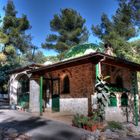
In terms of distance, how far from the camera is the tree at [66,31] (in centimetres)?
3359

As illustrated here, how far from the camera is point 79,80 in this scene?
15352 millimetres

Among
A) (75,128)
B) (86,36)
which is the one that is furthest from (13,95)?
(86,36)

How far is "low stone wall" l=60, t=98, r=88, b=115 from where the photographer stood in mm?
14586

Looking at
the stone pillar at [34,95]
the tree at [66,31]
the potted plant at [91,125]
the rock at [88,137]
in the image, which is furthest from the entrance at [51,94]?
the tree at [66,31]

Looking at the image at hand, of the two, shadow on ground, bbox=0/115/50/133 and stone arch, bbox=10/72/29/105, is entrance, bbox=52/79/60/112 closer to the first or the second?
stone arch, bbox=10/72/29/105

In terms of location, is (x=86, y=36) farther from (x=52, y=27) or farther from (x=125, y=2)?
(x=125, y=2)

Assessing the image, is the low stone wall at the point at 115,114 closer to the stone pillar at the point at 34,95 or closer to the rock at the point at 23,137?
the rock at the point at 23,137

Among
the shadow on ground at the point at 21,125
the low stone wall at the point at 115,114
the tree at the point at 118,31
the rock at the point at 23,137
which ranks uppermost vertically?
the tree at the point at 118,31

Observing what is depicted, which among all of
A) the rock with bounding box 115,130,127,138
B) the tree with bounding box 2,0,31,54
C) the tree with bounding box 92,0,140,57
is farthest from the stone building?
the tree with bounding box 2,0,31,54

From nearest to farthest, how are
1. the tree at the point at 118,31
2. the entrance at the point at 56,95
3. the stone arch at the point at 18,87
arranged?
the entrance at the point at 56,95
the stone arch at the point at 18,87
the tree at the point at 118,31

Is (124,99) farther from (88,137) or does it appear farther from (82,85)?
(88,137)

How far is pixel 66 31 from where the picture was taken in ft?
112

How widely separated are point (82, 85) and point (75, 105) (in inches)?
59.4

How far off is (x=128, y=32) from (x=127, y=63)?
42.9 feet
